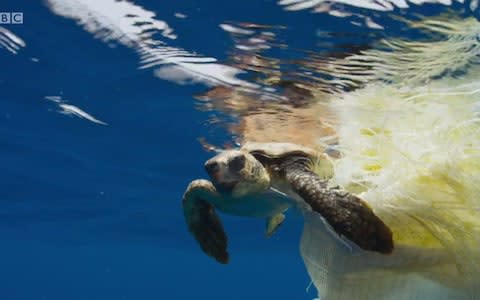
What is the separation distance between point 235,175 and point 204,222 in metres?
0.95

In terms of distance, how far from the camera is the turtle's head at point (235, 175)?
5.10m

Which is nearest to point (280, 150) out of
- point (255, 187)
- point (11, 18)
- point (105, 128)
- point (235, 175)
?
point (255, 187)

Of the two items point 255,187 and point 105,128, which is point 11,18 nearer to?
point 255,187

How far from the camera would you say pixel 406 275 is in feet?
12.4

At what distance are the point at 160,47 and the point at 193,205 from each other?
281 cm

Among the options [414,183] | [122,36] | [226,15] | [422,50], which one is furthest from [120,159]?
[414,183]

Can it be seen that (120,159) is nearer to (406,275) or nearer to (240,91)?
(240,91)

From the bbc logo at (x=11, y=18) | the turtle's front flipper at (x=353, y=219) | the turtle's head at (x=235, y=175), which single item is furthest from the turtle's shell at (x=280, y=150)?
the bbc logo at (x=11, y=18)

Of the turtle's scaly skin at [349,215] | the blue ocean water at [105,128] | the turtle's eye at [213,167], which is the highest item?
the turtle's scaly skin at [349,215]

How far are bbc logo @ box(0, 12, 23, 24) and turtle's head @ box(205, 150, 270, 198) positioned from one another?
3.90 m

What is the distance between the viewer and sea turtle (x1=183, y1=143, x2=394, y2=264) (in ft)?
15.4

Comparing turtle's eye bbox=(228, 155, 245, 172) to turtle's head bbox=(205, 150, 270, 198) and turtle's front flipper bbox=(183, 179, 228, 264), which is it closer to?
turtle's head bbox=(205, 150, 270, 198)

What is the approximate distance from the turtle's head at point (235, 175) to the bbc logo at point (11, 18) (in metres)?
3.90

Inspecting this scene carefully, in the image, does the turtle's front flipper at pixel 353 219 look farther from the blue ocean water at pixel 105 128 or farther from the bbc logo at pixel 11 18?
the bbc logo at pixel 11 18
